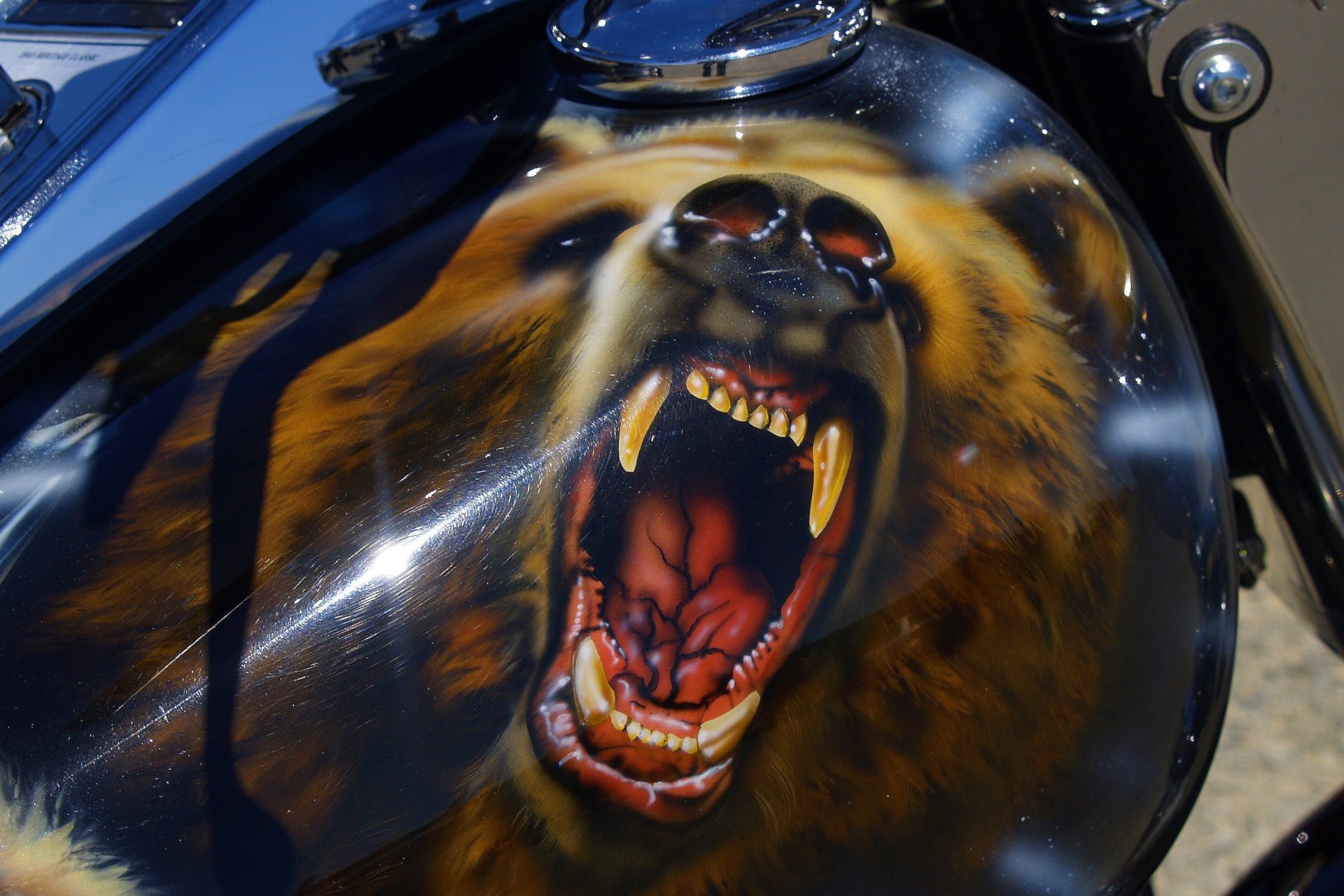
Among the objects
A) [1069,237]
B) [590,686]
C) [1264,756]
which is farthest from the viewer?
[1264,756]

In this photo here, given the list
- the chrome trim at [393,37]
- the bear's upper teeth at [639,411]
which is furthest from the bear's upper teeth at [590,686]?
the chrome trim at [393,37]

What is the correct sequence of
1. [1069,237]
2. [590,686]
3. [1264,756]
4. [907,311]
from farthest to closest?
[1264,756] → [1069,237] → [907,311] → [590,686]

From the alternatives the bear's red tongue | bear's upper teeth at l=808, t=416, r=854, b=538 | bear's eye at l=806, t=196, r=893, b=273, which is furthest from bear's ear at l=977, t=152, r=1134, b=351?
the bear's red tongue

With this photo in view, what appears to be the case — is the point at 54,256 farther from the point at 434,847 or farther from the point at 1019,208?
the point at 1019,208

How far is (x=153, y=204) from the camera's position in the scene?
0.92 m

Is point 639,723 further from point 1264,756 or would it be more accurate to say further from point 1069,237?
point 1264,756

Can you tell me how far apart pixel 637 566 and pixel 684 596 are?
0.04 metres

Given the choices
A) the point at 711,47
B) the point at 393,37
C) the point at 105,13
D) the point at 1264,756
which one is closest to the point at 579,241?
the point at 711,47

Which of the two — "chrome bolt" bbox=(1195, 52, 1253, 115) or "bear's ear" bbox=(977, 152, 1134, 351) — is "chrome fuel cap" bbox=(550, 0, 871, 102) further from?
"chrome bolt" bbox=(1195, 52, 1253, 115)

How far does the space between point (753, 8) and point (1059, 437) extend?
0.46 meters

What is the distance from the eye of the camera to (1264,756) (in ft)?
6.09

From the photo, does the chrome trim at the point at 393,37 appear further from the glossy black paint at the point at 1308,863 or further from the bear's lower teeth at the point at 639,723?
the glossy black paint at the point at 1308,863

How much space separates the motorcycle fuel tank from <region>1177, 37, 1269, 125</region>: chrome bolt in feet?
0.59

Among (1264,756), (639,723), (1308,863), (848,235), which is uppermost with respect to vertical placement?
(848,235)
